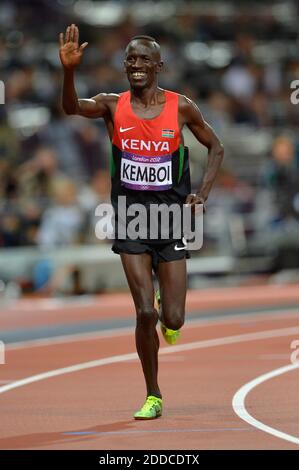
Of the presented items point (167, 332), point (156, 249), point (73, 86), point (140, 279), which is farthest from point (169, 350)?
point (73, 86)

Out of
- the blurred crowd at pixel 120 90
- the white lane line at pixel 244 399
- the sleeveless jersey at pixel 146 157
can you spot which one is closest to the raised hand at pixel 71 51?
the sleeveless jersey at pixel 146 157

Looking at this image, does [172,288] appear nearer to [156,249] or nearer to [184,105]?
[156,249]

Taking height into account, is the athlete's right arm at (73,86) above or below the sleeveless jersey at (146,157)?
above

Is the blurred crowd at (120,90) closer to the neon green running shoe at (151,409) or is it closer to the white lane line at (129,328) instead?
the white lane line at (129,328)

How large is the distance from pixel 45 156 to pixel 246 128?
6.47 metres

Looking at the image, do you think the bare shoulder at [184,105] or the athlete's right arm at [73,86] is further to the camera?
the bare shoulder at [184,105]

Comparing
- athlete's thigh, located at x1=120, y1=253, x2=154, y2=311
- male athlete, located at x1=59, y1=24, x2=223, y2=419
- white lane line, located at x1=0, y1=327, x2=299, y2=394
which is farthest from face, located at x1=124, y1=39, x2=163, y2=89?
white lane line, located at x1=0, y1=327, x2=299, y2=394

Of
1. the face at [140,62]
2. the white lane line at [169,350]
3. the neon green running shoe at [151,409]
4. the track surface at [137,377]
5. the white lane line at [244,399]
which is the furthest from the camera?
the white lane line at [169,350]

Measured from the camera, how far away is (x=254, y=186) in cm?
2672

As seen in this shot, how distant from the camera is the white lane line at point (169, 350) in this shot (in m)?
12.8

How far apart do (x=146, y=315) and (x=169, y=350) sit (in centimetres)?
534

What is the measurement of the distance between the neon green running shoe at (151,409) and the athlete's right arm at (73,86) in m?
2.06

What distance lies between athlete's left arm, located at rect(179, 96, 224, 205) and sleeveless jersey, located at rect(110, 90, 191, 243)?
4.2 inches

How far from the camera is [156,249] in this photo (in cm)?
1046
